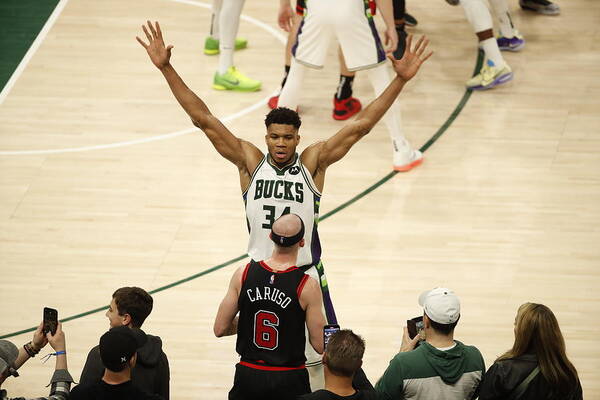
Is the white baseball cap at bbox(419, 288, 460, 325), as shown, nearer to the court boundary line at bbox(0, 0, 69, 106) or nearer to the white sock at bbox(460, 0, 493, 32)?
the white sock at bbox(460, 0, 493, 32)

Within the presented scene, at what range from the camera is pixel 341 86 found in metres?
9.91

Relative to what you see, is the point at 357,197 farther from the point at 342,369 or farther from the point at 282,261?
the point at 342,369

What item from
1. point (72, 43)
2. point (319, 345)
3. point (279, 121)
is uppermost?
point (279, 121)

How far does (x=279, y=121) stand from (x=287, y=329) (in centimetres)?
126

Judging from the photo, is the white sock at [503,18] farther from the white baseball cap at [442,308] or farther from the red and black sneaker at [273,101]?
Result: the white baseball cap at [442,308]

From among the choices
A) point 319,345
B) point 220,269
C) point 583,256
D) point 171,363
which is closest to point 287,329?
point 319,345

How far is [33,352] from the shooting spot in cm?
541

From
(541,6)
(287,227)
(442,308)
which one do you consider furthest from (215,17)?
(442,308)

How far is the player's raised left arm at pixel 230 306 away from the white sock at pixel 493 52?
5.89 meters

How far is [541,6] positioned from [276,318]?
8.11 m

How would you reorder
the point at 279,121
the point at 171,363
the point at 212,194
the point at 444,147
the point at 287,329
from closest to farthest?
the point at 287,329 → the point at 279,121 → the point at 171,363 → the point at 212,194 → the point at 444,147

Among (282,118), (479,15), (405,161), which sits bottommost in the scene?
(405,161)

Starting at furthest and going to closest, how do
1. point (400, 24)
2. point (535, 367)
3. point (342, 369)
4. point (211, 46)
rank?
point (211, 46), point (400, 24), point (535, 367), point (342, 369)

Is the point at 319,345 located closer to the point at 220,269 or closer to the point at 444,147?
the point at 220,269
